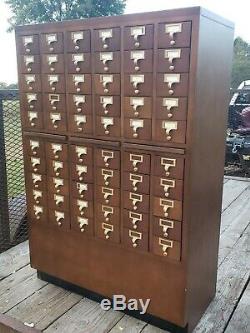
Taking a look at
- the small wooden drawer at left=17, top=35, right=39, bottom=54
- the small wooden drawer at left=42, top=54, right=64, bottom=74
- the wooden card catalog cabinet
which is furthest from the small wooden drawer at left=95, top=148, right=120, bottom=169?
the small wooden drawer at left=17, top=35, right=39, bottom=54

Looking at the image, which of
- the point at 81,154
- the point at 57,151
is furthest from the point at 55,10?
the point at 81,154

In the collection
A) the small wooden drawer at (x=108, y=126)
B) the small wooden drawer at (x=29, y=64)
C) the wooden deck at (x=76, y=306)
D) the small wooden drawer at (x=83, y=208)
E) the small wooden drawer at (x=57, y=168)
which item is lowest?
the wooden deck at (x=76, y=306)

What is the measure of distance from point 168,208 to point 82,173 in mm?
508

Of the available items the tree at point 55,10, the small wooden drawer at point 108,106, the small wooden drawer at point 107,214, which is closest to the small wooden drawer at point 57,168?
the small wooden drawer at point 107,214

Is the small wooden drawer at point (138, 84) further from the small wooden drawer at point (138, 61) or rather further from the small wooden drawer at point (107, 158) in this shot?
the small wooden drawer at point (107, 158)

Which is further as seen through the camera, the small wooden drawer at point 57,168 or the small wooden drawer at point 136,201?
the small wooden drawer at point 57,168

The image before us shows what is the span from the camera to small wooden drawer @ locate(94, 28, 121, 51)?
1637mm

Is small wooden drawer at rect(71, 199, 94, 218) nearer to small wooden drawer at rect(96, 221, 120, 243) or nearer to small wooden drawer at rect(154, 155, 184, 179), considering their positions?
small wooden drawer at rect(96, 221, 120, 243)

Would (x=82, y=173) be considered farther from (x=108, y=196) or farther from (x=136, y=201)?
(x=136, y=201)

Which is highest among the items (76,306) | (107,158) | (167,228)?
(107,158)

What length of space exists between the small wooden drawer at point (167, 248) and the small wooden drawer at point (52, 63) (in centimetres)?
95

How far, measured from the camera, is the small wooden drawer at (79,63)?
1.76 m

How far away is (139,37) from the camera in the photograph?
157cm

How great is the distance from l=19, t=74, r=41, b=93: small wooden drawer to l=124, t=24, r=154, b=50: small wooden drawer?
1.86 feet
